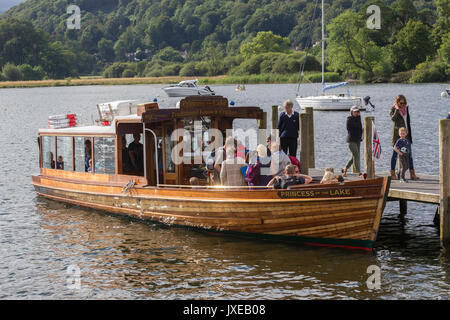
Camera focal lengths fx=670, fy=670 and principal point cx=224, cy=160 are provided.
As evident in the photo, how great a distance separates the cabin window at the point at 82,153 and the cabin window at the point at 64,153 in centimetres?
37

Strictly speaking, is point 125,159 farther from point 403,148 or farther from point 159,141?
point 403,148

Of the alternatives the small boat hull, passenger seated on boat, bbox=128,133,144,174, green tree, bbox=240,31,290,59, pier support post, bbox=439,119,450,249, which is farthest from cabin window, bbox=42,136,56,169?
green tree, bbox=240,31,290,59

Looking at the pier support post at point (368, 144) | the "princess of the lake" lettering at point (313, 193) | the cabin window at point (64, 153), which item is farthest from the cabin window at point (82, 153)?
the pier support post at point (368, 144)

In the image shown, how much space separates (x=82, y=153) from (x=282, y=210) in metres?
7.99

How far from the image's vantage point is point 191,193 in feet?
56.1

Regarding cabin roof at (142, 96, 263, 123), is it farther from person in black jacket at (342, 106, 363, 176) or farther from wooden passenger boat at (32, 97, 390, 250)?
person in black jacket at (342, 106, 363, 176)

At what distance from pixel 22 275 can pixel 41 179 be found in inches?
359

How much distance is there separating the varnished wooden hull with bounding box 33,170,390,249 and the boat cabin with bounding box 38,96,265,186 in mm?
686

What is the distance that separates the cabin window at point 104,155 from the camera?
19422mm

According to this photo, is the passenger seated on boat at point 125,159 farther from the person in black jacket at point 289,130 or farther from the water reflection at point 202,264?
the person in black jacket at point 289,130

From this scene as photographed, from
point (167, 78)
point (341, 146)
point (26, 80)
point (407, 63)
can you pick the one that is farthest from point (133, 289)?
point (26, 80)

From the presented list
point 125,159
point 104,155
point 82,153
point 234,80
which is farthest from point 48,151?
point 234,80

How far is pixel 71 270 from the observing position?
1516 centimetres
